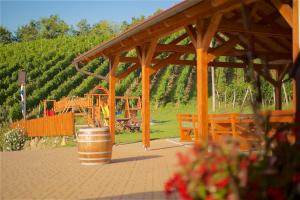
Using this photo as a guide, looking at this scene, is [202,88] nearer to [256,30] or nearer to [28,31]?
[256,30]

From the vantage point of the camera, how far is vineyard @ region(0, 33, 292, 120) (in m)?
29.4

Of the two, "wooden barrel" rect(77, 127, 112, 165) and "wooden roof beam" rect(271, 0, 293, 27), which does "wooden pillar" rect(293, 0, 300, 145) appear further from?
"wooden barrel" rect(77, 127, 112, 165)

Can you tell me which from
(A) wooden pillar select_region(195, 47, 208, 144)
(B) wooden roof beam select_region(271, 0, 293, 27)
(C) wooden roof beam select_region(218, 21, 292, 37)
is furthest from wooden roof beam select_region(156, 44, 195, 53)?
(B) wooden roof beam select_region(271, 0, 293, 27)

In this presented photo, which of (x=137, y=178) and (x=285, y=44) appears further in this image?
(x=285, y=44)

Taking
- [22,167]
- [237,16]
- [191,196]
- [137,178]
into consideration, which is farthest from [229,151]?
[237,16]

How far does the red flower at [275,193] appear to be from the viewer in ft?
6.15

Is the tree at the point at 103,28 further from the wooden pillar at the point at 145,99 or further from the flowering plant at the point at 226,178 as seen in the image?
the flowering plant at the point at 226,178

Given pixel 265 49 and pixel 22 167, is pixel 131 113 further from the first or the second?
pixel 22 167

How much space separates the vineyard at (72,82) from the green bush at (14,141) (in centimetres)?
1123

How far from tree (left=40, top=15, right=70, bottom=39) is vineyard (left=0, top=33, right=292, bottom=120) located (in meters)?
41.1

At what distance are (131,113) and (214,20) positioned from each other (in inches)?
536

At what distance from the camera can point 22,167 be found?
849cm

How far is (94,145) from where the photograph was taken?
8.20 metres

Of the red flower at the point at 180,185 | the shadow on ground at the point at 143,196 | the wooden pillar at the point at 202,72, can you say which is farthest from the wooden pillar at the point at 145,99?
the red flower at the point at 180,185
